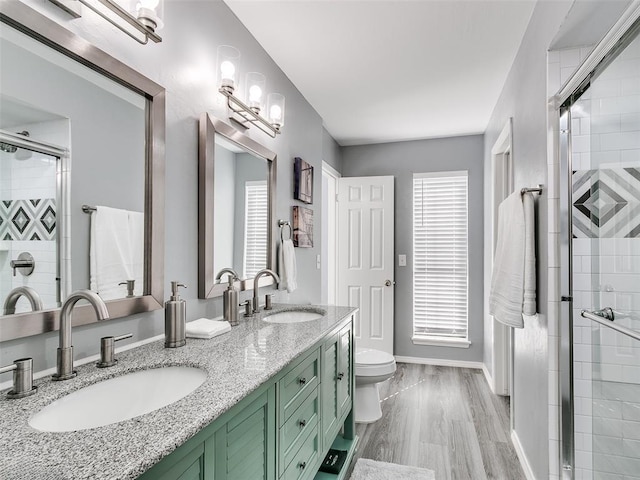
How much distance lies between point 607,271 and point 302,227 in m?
1.87

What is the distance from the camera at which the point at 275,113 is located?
2195mm

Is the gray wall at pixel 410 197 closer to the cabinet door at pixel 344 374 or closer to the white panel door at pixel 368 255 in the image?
the white panel door at pixel 368 255

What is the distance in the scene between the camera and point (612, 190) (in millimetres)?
1431

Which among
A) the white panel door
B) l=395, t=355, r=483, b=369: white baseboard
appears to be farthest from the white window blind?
l=395, t=355, r=483, b=369: white baseboard

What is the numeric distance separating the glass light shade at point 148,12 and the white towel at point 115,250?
0.61 m

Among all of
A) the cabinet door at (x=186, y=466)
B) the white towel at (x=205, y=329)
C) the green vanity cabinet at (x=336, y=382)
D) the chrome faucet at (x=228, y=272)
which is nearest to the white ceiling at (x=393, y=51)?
the chrome faucet at (x=228, y=272)

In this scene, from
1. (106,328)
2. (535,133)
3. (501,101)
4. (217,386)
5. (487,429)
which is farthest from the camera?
(501,101)

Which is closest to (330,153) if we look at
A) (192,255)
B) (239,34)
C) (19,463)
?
(239,34)

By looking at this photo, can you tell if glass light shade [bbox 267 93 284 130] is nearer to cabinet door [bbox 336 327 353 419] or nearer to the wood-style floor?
cabinet door [bbox 336 327 353 419]

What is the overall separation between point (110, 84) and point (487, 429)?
9.67ft

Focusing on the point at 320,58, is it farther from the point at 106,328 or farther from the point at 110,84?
the point at 106,328

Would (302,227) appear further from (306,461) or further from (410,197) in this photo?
(410,197)

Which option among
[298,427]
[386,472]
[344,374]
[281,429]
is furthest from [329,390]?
[386,472]

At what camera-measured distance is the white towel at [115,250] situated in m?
1.16
